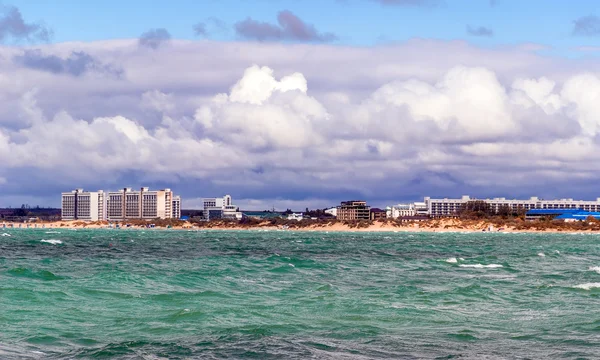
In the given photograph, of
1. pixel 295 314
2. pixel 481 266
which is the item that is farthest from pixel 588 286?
pixel 295 314

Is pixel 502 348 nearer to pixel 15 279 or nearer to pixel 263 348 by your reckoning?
pixel 263 348

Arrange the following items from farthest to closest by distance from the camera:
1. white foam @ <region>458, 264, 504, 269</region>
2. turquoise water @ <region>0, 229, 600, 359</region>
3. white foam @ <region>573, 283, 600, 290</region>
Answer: white foam @ <region>458, 264, 504, 269</region>, white foam @ <region>573, 283, 600, 290</region>, turquoise water @ <region>0, 229, 600, 359</region>

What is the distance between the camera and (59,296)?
111 ft

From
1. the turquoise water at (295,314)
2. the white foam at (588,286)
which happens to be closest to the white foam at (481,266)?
the turquoise water at (295,314)

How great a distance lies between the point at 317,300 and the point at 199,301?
5.08m

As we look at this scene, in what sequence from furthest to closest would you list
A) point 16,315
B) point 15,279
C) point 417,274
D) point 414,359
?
point 417,274, point 15,279, point 16,315, point 414,359

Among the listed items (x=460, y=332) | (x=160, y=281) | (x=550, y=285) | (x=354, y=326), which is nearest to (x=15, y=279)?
(x=160, y=281)

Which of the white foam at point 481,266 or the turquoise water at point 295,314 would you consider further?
the white foam at point 481,266

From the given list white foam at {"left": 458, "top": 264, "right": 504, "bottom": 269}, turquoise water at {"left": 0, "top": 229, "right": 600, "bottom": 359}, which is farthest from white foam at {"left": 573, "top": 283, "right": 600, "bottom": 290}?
white foam at {"left": 458, "top": 264, "right": 504, "bottom": 269}

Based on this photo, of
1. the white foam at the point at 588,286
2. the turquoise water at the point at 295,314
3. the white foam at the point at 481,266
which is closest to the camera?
the turquoise water at the point at 295,314

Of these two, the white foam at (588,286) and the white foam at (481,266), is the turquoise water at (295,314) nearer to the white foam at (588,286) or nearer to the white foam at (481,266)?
the white foam at (588,286)

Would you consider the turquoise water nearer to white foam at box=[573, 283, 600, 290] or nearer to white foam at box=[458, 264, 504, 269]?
white foam at box=[573, 283, 600, 290]

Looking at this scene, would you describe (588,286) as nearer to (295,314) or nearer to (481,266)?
(481,266)

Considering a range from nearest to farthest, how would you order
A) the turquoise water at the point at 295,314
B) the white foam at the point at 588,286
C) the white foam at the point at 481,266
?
the turquoise water at the point at 295,314 < the white foam at the point at 588,286 < the white foam at the point at 481,266
